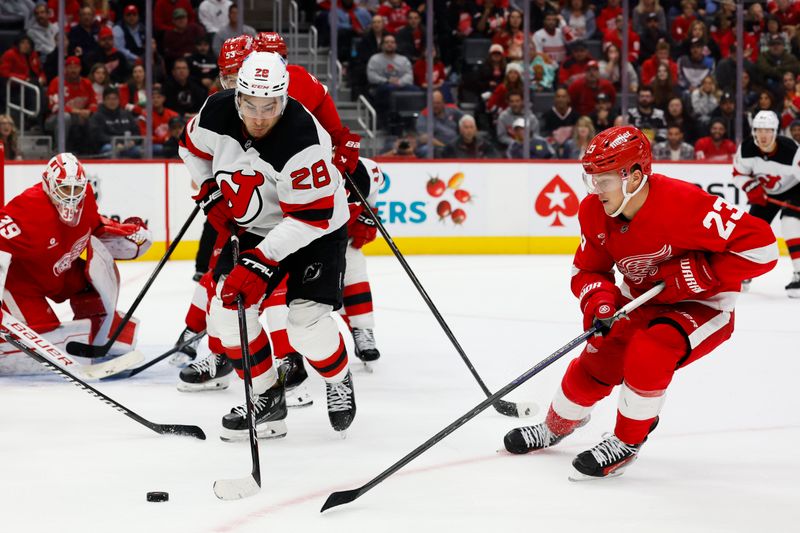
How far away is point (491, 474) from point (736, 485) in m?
0.60

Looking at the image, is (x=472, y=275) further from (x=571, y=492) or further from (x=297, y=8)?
(x=571, y=492)

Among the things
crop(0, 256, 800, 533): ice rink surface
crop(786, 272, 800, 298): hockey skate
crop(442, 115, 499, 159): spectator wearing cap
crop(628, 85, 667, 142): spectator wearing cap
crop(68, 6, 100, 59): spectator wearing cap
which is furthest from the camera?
crop(628, 85, 667, 142): spectator wearing cap

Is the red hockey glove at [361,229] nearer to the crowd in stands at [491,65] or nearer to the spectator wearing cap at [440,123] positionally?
the crowd in stands at [491,65]

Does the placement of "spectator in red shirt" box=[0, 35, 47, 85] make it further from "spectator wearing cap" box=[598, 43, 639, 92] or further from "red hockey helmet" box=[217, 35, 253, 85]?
"red hockey helmet" box=[217, 35, 253, 85]

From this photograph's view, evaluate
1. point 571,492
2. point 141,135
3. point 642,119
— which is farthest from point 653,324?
point 642,119

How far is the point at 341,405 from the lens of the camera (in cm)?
331

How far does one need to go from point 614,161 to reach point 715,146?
246 inches

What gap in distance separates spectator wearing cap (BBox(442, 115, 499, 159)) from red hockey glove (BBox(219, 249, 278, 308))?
17.9 feet

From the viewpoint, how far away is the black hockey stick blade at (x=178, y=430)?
3.28 m

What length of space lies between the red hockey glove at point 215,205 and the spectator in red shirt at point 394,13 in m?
5.50

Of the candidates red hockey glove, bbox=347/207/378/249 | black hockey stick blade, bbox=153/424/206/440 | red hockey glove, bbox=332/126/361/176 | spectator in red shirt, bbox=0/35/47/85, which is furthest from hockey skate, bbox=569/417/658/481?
spectator in red shirt, bbox=0/35/47/85

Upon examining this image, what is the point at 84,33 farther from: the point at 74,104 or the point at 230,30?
the point at 230,30

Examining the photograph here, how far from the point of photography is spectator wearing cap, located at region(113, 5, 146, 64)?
→ 26.4ft

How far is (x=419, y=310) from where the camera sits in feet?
19.2
